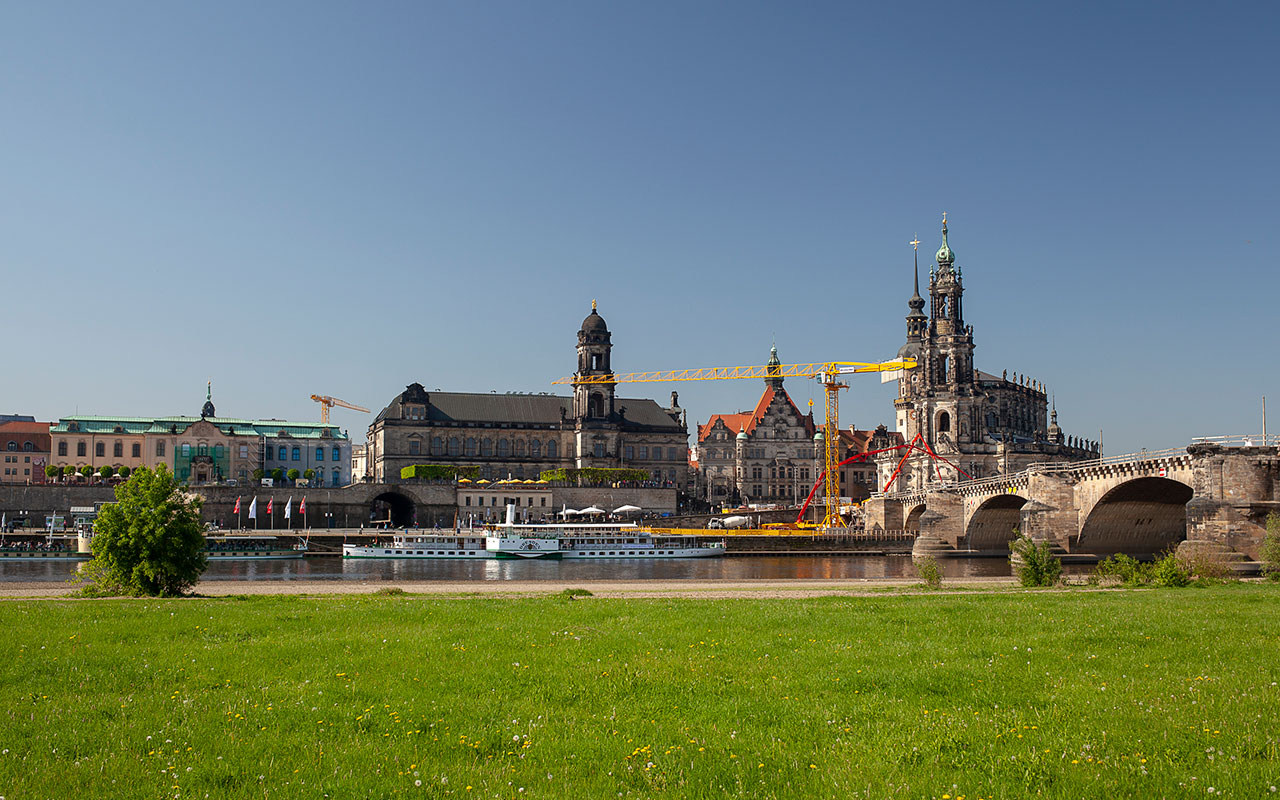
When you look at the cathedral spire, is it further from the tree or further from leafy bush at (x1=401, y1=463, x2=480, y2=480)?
the tree

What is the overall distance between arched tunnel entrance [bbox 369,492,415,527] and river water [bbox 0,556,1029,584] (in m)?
40.8

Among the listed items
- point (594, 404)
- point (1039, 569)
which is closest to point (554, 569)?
point (1039, 569)

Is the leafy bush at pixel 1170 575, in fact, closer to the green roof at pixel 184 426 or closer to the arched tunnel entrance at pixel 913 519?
the arched tunnel entrance at pixel 913 519

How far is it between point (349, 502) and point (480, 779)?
362ft

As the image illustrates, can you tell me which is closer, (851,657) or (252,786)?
(252,786)

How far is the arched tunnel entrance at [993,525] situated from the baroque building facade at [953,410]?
3963 centimetres

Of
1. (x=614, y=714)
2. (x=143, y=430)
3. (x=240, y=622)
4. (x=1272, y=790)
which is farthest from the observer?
(x=143, y=430)

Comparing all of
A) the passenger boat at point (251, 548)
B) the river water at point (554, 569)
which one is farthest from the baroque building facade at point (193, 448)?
the river water at point (554, 569)

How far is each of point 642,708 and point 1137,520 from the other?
7068 centimetres

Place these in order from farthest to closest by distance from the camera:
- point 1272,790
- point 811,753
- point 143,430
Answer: point 143,430
point 811,753
point 1272,790

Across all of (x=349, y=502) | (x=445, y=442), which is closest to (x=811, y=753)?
(x=349, y=502)

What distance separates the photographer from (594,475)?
129m

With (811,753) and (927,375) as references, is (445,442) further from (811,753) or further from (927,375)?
(811,753)

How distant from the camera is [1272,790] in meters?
8.41
